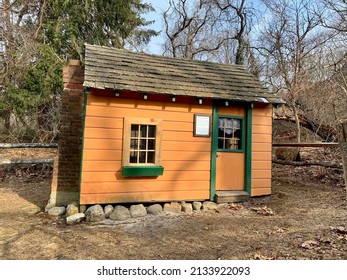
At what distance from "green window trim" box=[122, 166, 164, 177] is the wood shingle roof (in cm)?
176

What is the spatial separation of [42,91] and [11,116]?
76.6 inches

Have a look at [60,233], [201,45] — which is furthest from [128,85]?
[201,45]

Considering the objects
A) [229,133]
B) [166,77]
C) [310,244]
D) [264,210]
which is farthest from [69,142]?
[310,244]

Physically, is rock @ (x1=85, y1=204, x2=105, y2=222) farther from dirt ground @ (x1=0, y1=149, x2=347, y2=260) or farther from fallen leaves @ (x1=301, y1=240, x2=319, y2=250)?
fallen leaves @ (x1=301, y1=240, x2=319, y2=250)

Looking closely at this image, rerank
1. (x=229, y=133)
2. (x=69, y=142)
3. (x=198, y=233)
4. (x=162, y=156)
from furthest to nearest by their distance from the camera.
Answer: (x=229, y=133) → (x=69, y=142) → (x=162, y=156) → (x=198, y=233)

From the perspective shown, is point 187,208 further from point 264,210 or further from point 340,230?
point 340,230

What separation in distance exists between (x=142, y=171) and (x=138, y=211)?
0.89 meters

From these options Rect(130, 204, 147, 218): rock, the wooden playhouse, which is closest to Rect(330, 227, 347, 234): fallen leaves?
the wooden playhouse

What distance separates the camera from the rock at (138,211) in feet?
19.2

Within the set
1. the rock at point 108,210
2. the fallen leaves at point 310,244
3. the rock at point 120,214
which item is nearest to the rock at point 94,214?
the rock at point 108,210

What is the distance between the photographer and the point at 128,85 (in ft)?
20.2

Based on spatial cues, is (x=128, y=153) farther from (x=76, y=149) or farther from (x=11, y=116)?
(x=11, y=116)

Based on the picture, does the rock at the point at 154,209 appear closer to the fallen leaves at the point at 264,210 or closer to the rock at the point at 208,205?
the rock at the point at 208,205

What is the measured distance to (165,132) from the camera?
21.3ft
